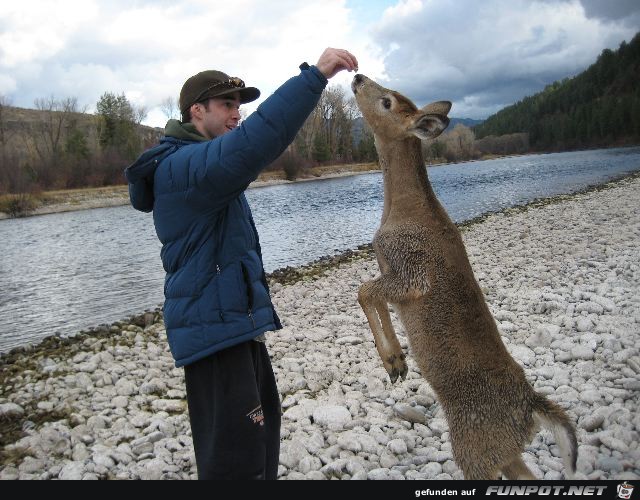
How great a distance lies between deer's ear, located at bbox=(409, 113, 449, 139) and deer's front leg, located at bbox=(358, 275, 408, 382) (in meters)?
1.05

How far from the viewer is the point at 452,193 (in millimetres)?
43750

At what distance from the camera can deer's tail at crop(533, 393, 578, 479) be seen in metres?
3.40

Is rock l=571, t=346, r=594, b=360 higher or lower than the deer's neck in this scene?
lower

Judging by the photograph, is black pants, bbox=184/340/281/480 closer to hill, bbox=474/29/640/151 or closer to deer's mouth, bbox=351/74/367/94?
deer's mouth, bbox=351/74/367/94

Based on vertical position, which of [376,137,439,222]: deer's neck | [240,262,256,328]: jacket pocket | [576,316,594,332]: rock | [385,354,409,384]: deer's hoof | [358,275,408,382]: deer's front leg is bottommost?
[576,316,594,332]: rock

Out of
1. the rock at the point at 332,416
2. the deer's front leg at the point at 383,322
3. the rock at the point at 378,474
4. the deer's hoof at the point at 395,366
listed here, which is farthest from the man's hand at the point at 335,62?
the rock at the point at 332,416

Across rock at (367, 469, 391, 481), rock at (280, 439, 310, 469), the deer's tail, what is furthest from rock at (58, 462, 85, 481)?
the deer's tail

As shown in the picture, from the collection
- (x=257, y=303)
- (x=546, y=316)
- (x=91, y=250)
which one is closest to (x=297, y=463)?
(x=257, y=303)

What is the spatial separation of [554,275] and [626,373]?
613cm

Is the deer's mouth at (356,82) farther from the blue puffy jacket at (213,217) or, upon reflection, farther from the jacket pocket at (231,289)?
the jacket pocket at (231,289)

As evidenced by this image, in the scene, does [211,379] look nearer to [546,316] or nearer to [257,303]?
[257,303]

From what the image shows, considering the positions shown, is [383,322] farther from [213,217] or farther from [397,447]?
[397,447]

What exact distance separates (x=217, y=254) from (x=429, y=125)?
171 cm

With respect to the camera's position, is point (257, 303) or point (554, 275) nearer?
point (257, 303)
